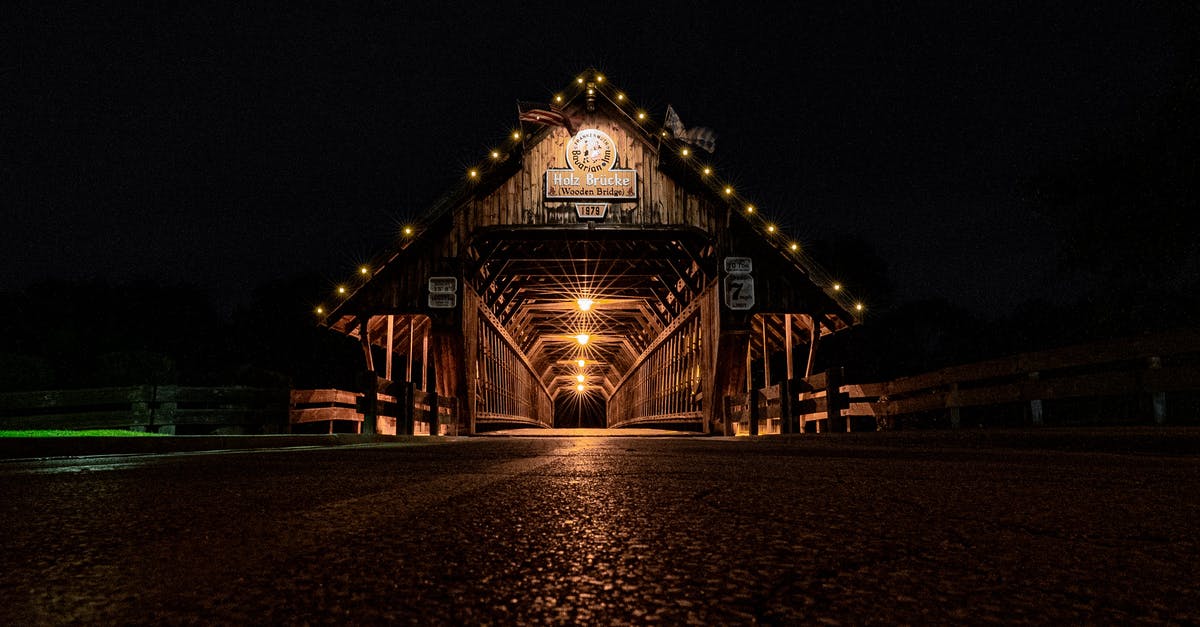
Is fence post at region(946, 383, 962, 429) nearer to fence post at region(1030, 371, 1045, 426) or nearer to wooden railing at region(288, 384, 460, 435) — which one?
fence post at region(1030, 371, 1045, 426)

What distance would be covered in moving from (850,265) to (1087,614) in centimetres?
4134

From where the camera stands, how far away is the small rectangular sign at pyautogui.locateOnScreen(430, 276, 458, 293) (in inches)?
Result: 722

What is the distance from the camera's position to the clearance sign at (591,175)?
18.6 meters

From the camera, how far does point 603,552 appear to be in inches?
72.1

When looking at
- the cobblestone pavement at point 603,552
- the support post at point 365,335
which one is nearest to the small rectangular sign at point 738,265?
the support post at point 365,335

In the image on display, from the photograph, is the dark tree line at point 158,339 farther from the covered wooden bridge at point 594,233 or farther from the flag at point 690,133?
the flag at point 690,133

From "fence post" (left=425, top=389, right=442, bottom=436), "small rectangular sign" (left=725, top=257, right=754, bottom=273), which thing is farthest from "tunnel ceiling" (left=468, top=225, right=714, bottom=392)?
"fence post" (left=425, top=389, right=442, bottom=436)

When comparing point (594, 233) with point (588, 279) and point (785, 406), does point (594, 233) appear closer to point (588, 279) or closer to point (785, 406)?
point (785, 406)

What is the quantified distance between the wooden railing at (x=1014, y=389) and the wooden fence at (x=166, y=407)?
9.49m

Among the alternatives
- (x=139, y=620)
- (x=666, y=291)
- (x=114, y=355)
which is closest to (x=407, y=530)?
(x=139, y=620)

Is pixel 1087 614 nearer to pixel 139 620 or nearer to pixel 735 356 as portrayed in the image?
pixel 139 620

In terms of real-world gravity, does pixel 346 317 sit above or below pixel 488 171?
below

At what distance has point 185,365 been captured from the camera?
36.0 metres

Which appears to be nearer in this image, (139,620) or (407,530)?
(139,620)
